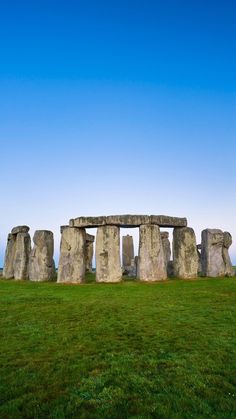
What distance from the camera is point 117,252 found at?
1792 centimetres

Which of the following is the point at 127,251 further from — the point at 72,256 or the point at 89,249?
the point at 72,256

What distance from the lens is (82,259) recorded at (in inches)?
728

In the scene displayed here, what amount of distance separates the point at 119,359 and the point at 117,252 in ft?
39.8

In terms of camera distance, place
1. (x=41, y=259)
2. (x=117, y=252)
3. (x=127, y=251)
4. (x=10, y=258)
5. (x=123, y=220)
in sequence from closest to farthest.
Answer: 1. (x=117, y=252)
2. (x=123, y=220)
3. (x=41, y=259)
4. (x=10, y=258)
5. (x=127, y=251)

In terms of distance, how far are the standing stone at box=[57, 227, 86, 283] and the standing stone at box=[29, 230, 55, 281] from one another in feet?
4.52

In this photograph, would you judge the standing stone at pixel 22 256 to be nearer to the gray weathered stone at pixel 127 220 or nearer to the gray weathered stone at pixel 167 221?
the gray weathered stone at pixel 127 220

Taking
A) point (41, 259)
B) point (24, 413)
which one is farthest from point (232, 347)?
point (41, 259)

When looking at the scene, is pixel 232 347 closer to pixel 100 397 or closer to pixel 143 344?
pixel 143 344

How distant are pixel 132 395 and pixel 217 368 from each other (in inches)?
66.1

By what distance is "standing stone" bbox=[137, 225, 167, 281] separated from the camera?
17672 mm

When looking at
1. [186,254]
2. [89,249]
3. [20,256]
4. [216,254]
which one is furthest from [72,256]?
[89,249]

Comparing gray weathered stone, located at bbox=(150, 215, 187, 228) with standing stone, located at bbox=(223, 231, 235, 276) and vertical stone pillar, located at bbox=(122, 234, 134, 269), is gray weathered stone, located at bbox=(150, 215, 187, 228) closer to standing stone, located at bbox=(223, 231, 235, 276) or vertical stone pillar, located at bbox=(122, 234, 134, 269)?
standing stone, located at bbox=(223, 231, 235, 276)

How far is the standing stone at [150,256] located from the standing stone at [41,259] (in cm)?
558

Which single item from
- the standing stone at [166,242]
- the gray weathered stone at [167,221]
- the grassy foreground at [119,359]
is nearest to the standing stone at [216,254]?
the gray weathered stone at [167,221]
